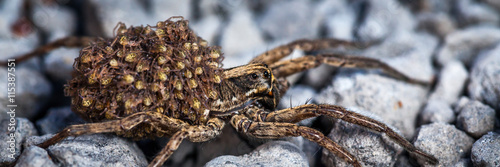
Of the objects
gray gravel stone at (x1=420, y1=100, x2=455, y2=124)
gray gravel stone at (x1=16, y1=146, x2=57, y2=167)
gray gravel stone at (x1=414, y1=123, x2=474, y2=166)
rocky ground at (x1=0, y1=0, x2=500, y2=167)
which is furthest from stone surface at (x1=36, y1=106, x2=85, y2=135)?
gray gravel stone at (x1=420, y1=100, x2=455, y2=124)

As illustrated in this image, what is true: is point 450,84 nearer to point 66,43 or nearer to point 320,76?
point 320,76

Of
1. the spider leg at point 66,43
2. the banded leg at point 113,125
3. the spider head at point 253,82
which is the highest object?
the spider leg at point 66,43

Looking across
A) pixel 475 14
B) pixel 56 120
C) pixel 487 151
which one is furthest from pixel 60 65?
pixel 475 14

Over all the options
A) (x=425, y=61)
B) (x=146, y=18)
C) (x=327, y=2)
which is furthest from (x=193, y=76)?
(x=327, y=2)

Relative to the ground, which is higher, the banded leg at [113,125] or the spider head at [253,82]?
the spider head at [253,82]

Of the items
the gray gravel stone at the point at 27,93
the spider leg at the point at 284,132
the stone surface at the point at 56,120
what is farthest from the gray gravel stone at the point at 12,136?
the spider leg at the point at 284,132

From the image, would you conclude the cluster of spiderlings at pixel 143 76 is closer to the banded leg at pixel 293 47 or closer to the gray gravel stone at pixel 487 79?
the banded leg at pixel 293 47
